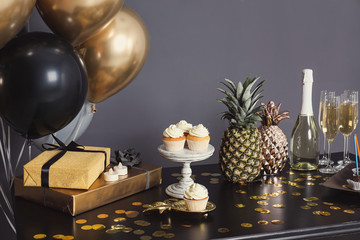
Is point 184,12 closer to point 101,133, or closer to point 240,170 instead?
point 101,133

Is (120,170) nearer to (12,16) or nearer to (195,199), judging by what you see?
(195,199)

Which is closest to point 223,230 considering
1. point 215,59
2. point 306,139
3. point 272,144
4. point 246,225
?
point 246,225

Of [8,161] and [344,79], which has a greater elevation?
[344,79]

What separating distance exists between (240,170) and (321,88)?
855 mm

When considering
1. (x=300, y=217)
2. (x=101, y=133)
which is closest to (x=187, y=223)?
(x=300, y=217)

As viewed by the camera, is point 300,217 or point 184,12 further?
point 184,12

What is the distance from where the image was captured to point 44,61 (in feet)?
3.43

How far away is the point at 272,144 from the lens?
5.16 ft

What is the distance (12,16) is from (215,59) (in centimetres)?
104

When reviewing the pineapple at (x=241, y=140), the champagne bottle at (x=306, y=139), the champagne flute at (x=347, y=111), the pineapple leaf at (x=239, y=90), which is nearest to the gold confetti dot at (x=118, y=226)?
the pineapple at (x=241, y=140)

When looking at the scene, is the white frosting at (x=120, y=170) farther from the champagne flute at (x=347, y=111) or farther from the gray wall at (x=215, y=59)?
the champagne flute at (x=347, y=111)

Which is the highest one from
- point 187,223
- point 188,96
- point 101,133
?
point 188,96

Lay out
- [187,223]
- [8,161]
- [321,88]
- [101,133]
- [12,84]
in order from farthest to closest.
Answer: [321,88]
[101,133]
[8,161]
[187,223]
[12,84]

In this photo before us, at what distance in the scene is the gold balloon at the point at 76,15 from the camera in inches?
43.6
